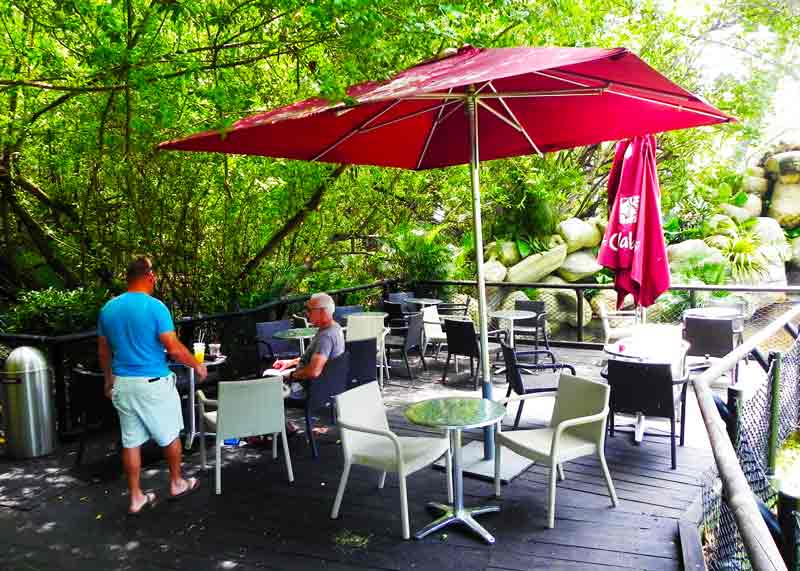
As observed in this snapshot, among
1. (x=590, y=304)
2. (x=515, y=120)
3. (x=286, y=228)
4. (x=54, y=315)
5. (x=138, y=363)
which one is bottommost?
(x=590, y=304)

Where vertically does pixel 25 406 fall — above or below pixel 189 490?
above

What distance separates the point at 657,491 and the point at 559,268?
11784mm

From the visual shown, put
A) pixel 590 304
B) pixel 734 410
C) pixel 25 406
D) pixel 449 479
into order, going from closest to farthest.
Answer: pixel 734 410 < pixel 449 479 < pixel 25 406 < pixel 590 304

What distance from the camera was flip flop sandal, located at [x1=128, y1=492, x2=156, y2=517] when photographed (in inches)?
155

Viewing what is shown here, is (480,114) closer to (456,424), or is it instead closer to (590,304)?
(456,424)

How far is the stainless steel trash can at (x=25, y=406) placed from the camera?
505 cm

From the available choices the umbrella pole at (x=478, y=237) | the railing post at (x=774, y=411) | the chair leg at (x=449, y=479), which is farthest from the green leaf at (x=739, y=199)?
the chair leg at (x=449, y=479)

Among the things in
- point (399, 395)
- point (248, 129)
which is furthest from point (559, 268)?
point (248, 129)

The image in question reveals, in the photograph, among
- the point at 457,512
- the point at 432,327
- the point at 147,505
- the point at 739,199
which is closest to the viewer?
the point at 457,512

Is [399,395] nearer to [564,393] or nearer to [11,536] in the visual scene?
[564,393]

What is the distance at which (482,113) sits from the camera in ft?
16.6

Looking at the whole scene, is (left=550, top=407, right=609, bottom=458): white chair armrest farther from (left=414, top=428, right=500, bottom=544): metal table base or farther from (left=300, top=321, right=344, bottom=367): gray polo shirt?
(left=300, top=321, right=344, bottom=367): gray polo shirt

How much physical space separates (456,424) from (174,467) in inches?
77.9

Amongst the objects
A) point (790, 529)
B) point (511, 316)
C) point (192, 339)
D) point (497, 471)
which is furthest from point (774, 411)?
point (192, 339)
